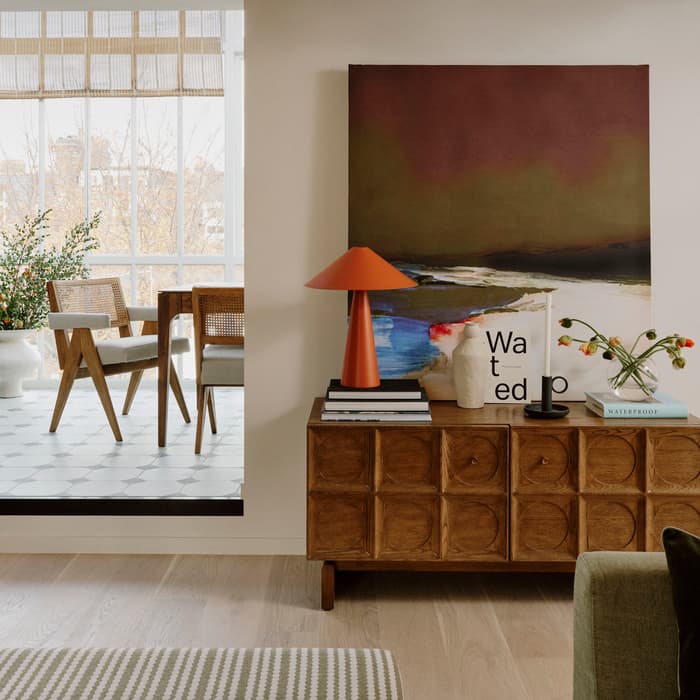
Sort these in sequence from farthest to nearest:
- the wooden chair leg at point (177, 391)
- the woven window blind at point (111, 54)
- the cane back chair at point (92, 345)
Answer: the woven window blind at point (111, 54)
the wooden chair leg at point (177, 391)
the cane back chair at point (92, 345)

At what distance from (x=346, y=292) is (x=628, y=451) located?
118 centimetres

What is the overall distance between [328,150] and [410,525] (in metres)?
1.45

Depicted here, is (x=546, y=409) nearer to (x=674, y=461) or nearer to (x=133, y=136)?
(x=674, y=461)

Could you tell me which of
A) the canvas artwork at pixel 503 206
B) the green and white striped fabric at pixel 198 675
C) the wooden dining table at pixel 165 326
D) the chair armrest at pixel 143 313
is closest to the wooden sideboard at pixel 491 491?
the canvas artwork at pixel 503 206

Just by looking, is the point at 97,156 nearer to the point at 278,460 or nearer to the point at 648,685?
the point at 278,460

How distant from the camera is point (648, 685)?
143 centimetres

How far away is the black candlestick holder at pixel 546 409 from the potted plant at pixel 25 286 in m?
4.29

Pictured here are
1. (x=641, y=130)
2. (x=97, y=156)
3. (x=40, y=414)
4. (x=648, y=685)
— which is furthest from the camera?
(x=97, y=156)

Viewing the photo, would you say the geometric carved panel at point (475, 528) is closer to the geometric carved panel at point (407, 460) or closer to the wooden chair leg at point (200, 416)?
the geometric carved panel at point (407, 460)

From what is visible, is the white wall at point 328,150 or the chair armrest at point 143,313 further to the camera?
the chair armrest at point 143,313

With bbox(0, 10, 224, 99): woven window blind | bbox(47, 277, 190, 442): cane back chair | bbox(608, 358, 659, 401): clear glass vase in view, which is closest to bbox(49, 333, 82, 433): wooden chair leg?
bbox(47, 277, 190, 442): cane back chair

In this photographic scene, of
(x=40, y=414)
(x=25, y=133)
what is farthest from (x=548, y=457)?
(x=25, y=133)

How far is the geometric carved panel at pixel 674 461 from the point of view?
279 cm

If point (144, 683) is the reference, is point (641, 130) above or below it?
above
